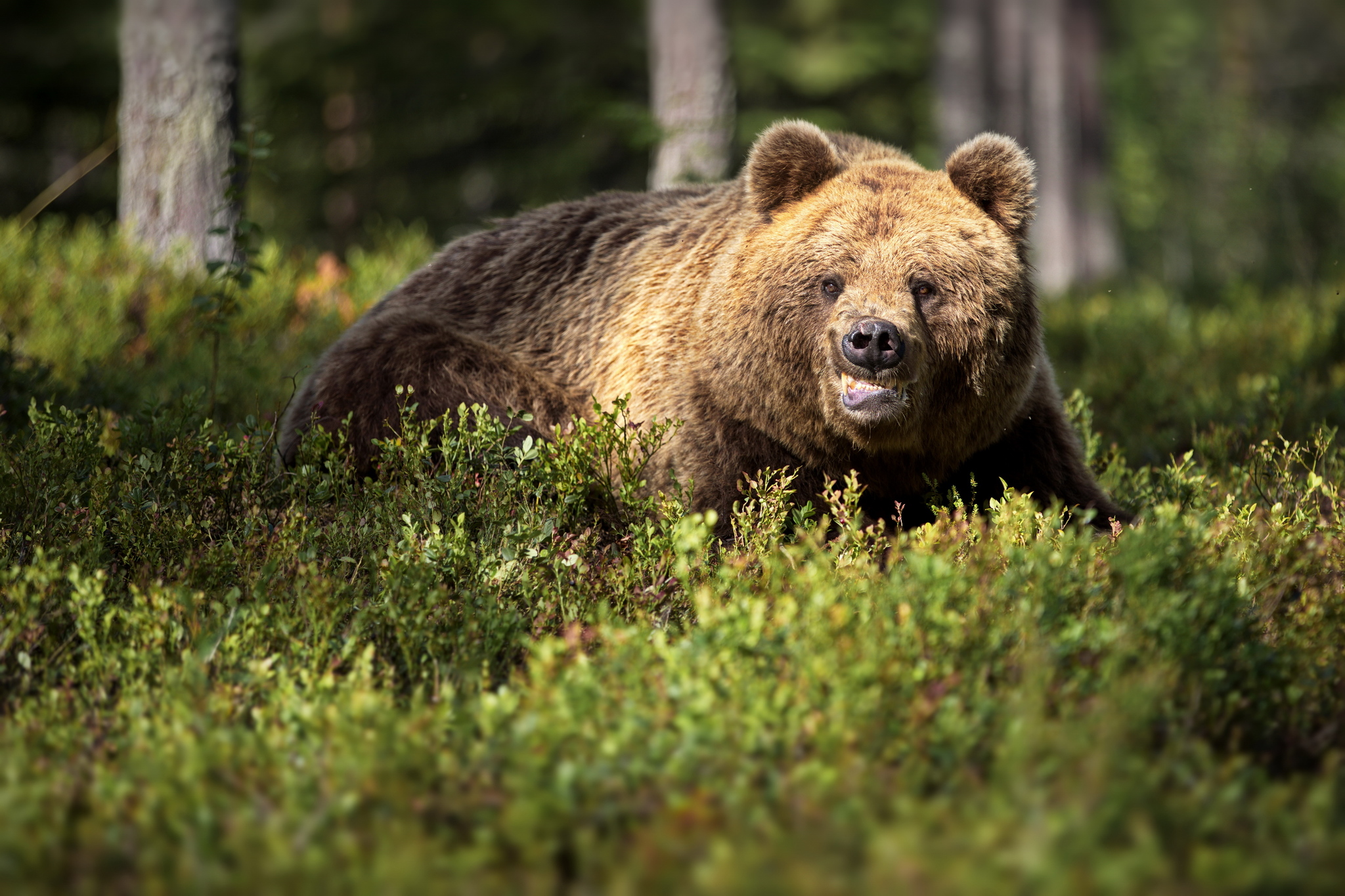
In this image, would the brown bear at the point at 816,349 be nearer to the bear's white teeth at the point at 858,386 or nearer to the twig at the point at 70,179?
the bear's white teeth at the point at 858,386

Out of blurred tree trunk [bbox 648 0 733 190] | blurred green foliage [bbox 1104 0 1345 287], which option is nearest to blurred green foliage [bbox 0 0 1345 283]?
blurred green foliage [bbox 1104 0 1345 287]

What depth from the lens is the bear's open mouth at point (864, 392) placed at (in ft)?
13.6

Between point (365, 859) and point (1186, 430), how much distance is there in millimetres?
5497

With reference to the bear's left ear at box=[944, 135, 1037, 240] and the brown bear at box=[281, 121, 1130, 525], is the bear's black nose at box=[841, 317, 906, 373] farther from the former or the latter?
the bear's left ear at box=[944, 135, 1037, 240]

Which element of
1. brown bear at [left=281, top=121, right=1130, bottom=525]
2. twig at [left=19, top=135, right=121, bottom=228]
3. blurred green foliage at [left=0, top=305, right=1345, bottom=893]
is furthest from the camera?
twig at [left=19, top=135, right=121, bottom=228]

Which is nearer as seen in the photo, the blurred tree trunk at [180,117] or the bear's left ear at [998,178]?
the bear's left ear at [998,178]

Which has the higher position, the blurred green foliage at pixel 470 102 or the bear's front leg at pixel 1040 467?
the blurred green foliage at pixel 470 102

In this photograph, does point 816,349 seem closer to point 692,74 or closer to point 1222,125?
point 692,74

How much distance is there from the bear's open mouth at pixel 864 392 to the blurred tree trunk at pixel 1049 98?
1552cm

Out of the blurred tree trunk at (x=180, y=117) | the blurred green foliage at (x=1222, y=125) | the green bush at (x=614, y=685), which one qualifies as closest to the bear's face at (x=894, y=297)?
the green bush at (x=614, y=685)

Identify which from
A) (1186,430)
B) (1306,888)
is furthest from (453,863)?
(1186,430)

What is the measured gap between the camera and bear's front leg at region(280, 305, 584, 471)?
5.04 meters

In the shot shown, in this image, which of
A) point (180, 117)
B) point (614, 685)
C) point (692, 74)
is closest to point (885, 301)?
point (614, 685)

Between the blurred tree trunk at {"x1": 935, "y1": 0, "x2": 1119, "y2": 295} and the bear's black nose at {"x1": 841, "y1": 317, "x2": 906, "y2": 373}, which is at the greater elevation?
the blurred tree trunk at {"x1": 935, "y1": 0, "x2": 1119, "y2": 295}
